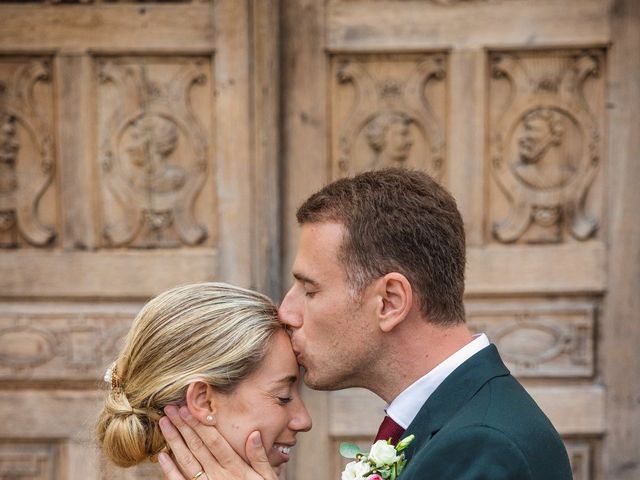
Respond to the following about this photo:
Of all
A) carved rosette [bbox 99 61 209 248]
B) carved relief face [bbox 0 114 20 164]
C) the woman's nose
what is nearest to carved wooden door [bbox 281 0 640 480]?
carved rosette [bbox 99 61 209 248]

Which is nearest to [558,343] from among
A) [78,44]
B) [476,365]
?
[476,365]

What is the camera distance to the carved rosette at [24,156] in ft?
13.5

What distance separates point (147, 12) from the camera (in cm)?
406

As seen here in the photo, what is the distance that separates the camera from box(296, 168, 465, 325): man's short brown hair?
8.07 feet

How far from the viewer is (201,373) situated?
254cm

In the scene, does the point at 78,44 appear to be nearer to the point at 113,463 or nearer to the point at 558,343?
the point at 113,463

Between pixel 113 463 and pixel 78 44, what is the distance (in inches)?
80.9

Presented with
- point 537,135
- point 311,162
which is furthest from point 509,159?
point 311,162

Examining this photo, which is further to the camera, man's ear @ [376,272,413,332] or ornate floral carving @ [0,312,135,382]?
ornate floral carving @ [0,312,135,382]

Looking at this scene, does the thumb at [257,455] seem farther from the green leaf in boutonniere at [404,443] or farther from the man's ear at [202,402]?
the green leaf in boutonniere at [404,443]

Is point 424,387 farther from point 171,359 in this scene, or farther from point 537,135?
point 537,135

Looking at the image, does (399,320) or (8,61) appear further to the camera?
(8,61)

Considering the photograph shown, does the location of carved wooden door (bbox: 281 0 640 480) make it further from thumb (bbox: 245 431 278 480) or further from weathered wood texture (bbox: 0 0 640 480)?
thumb (bbox: 245 431 278 480)

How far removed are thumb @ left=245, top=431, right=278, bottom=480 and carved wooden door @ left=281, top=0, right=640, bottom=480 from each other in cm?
149
